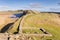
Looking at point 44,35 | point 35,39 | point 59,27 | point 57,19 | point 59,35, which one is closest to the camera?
point 35,39

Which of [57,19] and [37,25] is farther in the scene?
[57,19]

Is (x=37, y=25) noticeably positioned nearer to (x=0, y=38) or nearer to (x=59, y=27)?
(x=59, y=27)

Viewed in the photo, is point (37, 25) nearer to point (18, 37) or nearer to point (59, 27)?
point (59, 27)

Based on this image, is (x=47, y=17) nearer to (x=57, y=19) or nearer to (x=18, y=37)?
(x=57, y=19)

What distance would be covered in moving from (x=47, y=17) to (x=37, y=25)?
322 cm

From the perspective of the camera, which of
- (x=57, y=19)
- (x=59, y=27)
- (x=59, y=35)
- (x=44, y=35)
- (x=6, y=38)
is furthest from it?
(x=57, y=19)

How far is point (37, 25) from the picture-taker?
20.7 m

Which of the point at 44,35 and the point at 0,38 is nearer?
the point at 0,38

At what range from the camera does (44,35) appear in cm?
1561

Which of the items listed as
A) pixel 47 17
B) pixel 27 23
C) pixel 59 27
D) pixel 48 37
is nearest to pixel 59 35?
pixel 48 37

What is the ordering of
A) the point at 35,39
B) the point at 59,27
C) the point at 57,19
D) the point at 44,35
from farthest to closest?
the point at 57,19 → the point at 59,27 → the point at 44,35 → the point at 35,39

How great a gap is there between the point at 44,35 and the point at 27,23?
5470mm

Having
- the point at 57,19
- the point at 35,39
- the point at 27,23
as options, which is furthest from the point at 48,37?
the point at 57,19

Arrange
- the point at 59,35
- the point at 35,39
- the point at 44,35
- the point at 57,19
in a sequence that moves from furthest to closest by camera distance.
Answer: the point at 57,19 < the point at 59,35 < the point at 44,35 < the point at 35,39
